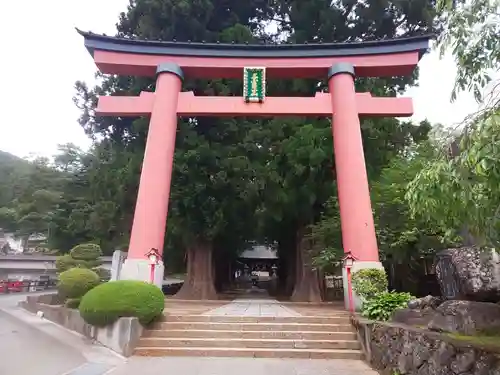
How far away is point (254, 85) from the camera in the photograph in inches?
382

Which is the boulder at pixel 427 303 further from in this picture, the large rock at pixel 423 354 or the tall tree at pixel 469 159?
the tall tree at pixel 469 159

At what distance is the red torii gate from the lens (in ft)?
28.0

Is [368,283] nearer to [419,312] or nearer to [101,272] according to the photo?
[419,312]

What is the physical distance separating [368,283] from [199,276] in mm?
7323

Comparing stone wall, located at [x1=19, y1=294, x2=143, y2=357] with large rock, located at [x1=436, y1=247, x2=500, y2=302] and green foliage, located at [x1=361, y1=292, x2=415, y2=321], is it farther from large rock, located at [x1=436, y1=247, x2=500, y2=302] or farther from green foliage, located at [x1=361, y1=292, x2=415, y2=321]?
large rock, located at [x1=436, y1=247, x2=500, y2=302]

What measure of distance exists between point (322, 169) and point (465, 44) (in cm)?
846

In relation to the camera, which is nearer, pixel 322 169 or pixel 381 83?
pixel 322 169

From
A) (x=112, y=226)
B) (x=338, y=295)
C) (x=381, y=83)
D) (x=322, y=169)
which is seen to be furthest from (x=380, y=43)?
(x=112, y=226)

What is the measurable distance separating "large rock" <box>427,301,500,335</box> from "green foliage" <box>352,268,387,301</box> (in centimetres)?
294

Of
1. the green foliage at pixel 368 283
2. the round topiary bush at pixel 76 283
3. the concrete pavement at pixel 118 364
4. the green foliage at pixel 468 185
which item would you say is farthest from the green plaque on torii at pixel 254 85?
the green foliage at pixel 468 185

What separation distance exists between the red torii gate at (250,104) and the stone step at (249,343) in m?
2.63

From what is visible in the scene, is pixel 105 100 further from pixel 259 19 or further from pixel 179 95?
pixel 259 19

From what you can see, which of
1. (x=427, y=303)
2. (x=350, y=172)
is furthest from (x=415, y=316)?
(x=350, y=172)

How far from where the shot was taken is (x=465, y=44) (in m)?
2.75
